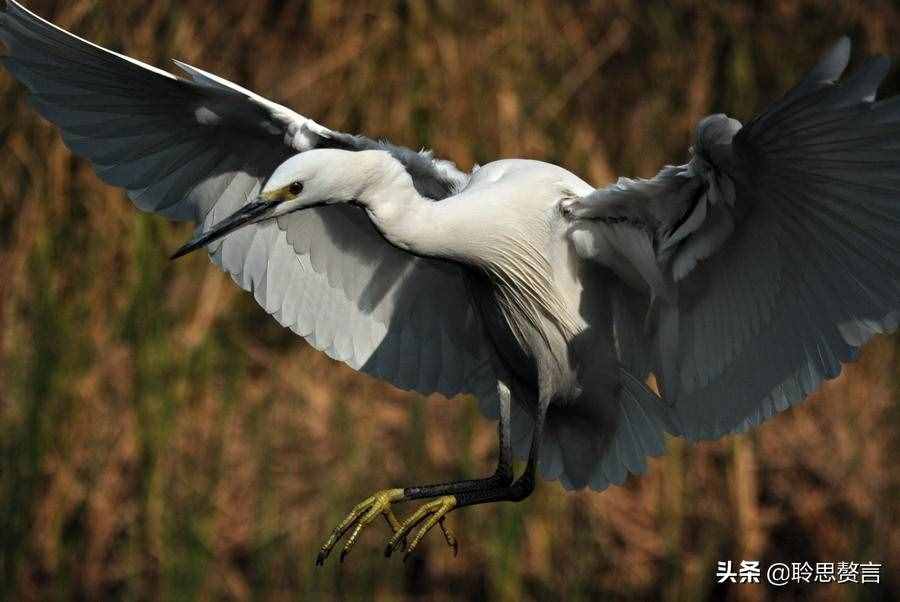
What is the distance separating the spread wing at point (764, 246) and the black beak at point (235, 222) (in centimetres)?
63

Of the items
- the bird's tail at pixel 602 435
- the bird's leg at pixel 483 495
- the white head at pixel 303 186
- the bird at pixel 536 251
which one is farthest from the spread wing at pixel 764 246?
the white head at pixel 303 186

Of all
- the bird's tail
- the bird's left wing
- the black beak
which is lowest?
the bird's tail

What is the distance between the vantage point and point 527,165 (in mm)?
3010

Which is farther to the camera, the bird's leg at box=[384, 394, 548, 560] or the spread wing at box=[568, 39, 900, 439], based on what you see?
the bird's leg at box=[384, 394, 548, 560]

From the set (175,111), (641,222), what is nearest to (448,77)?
(175,111)

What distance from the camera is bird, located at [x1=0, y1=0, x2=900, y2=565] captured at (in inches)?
101

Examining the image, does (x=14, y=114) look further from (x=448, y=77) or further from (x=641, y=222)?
(x=641, y=222)

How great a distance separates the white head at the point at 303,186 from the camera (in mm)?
2568

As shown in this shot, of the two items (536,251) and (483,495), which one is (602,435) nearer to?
(483,495)

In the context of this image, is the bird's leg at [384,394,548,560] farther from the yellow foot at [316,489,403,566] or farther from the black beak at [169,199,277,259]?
the black beak at [169,199,277,259]

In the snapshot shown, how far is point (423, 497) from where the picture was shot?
3088mm

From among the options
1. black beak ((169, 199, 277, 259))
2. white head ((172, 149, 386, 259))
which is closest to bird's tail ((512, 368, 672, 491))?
white head ((172, 149, 386, 259))

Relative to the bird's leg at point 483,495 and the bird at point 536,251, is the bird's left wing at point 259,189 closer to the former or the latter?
the bird at point 536,251

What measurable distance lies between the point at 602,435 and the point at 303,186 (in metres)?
1.04
